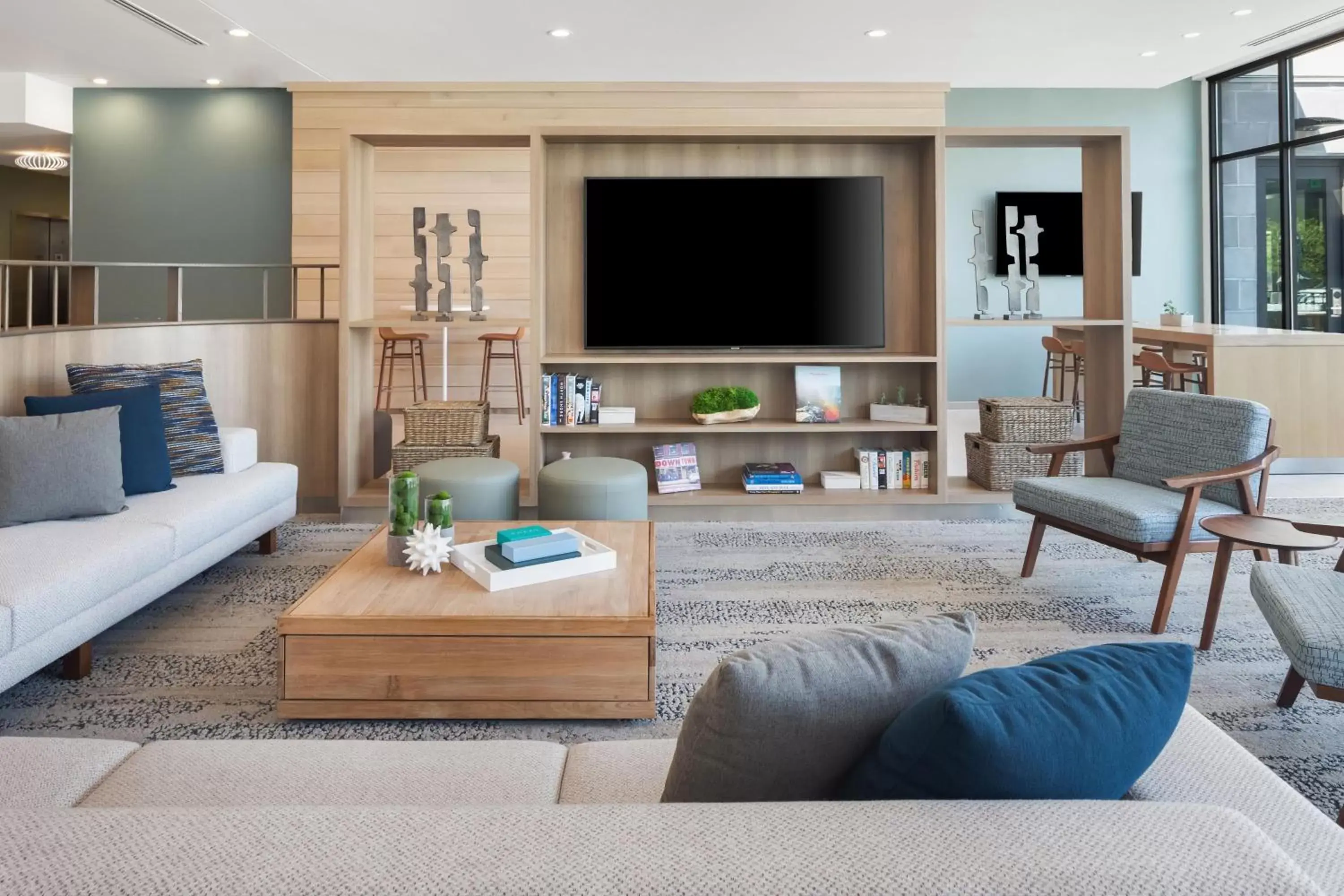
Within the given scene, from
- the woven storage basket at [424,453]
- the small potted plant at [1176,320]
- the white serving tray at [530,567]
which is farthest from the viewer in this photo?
the small potted plant at [1176,320]

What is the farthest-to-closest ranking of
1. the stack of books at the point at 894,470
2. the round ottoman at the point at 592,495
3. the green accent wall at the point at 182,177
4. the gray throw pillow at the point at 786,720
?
1. the green accent wall at the point at 182,177
2. the stack of books at the point at 894,470
3. the round ottoman at the point at 592,495
4. the gray throw pillow at the point at 786,720

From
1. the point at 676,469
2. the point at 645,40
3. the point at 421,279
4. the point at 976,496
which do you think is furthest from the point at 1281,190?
the point at 421,279

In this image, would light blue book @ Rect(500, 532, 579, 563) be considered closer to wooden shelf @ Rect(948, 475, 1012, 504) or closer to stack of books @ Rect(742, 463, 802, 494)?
stack of books @ Rect(742, 463, 802, 494)

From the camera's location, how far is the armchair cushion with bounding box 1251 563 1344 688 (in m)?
2.01

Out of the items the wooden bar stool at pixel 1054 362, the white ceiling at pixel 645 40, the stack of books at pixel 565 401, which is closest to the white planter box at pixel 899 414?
the stack of books at pixel 565 401

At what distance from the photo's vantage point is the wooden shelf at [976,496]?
16.1ft

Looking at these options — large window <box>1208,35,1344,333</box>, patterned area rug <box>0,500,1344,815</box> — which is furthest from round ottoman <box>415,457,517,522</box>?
large window <box>1208,35,1344,333</box>

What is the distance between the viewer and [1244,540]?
9.11 feet

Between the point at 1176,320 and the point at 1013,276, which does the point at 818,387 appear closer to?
the point at 1013,276

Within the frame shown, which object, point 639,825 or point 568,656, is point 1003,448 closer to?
point 568,656

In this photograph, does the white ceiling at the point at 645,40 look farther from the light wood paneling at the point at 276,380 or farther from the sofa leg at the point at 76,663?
the sofa leg at the point at 76,663

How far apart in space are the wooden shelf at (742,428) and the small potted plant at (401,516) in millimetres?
2069

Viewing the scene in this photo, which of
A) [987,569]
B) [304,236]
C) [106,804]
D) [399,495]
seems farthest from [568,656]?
[304,236]

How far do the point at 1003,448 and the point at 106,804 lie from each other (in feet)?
14.5
